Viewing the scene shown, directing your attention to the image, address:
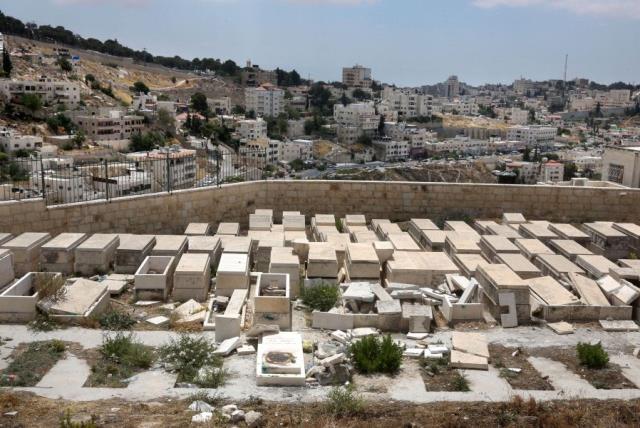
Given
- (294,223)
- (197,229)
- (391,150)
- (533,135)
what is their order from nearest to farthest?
(197,229) < (294,223) < (391,150) < (533,135)

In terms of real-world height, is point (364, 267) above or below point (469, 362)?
above

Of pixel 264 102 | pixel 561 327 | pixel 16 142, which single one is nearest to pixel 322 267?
pixel 561 327

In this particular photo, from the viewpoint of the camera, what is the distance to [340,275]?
8.41 m

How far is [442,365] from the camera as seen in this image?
19.5ft

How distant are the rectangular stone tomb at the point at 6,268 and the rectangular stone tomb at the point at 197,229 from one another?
2.70 meters

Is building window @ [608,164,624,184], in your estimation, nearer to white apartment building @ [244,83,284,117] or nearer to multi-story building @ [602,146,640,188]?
multi-story building @ [602,146,640,188]

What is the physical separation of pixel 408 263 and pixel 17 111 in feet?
235

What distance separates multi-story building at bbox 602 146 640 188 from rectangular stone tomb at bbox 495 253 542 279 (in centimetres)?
629

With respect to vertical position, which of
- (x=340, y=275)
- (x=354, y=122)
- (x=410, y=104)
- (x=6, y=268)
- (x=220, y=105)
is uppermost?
(x=410, y=104)

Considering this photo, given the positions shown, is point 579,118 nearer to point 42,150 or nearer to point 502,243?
point 42,150

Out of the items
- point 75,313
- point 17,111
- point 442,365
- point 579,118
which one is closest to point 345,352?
point 442,365

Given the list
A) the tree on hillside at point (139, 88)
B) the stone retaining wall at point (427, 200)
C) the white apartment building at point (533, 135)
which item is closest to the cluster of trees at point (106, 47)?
the tree on hillside at point (139, 88)

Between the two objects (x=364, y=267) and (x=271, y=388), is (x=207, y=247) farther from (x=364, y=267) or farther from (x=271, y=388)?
(x=271, y=388)

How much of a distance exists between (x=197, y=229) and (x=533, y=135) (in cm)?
12535
